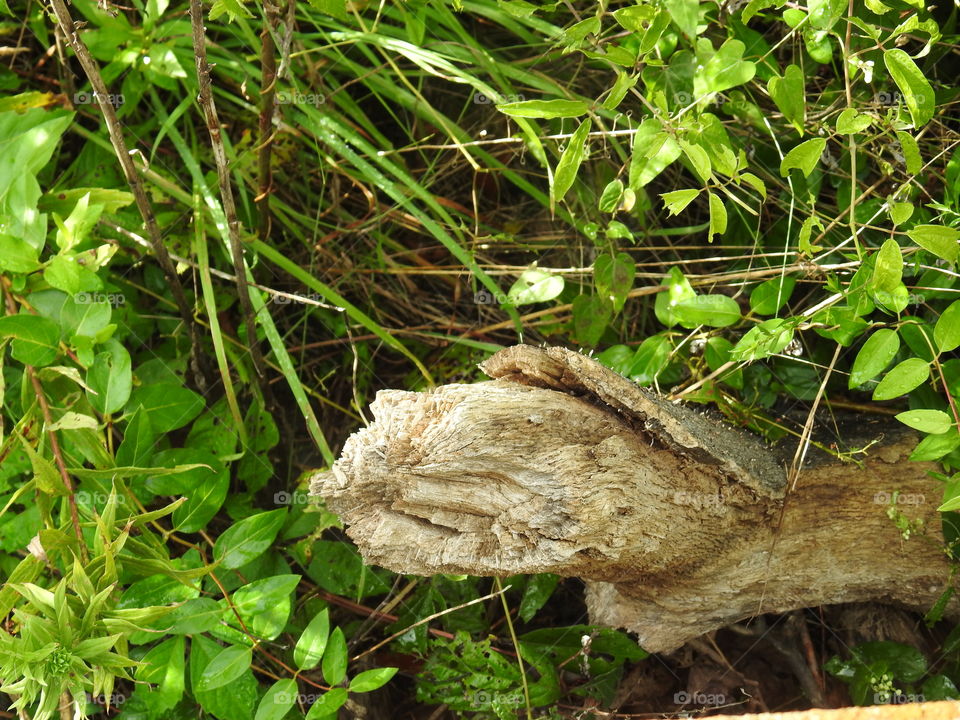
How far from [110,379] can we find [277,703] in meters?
0.69

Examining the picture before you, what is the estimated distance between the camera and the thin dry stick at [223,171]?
1.55 m

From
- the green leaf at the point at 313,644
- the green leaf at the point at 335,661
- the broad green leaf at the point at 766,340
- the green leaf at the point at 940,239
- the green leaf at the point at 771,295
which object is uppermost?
the green leaf at the point at 940,239

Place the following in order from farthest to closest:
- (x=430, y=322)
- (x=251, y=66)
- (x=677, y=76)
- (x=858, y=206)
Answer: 1. (x=430, y=322)
2. (x=251, y=66)
3. (x=858, y=206)
4. (x=677, y=76)

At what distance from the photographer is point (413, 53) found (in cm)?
194

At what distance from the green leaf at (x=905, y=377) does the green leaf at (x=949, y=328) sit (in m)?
0.07

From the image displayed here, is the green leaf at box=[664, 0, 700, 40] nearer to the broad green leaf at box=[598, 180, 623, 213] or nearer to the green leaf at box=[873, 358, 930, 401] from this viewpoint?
the broad green leaf at box=[598, 180, 623, 213]

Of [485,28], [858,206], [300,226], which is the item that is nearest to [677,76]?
[858,206]

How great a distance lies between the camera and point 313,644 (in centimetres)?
162

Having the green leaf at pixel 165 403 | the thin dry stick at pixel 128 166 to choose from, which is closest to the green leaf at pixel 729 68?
the thin dry stick at pixel 128 166

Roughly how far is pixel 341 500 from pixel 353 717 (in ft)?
2.31

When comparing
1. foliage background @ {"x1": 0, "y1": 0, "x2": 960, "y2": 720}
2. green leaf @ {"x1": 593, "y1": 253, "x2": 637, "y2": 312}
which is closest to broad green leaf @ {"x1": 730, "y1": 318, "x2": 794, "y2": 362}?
foliage background @ {"x1": 0, "y1": 0, "x2": 960, "y2": 720}

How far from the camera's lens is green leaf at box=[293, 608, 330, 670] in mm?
1619

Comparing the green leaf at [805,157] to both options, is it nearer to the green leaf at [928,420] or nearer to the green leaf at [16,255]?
the green leaf at [928,420]

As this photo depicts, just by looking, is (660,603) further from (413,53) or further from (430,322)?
(413,53)
